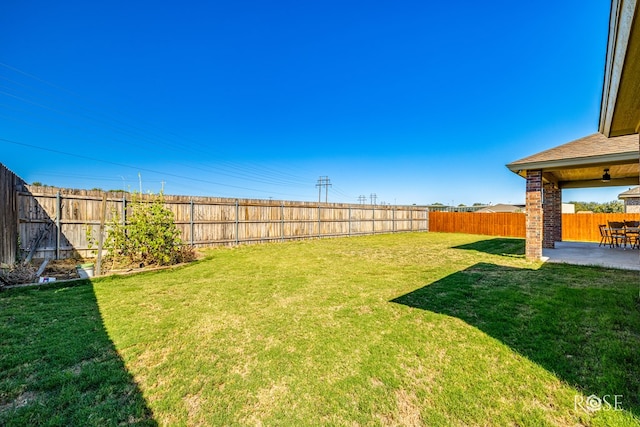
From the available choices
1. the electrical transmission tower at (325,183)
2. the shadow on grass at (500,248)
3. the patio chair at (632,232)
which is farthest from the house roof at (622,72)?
the electrical transmission tower at (325,183)

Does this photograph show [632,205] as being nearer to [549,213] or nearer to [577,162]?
[549,213]

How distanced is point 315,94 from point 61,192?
1290 centimetres

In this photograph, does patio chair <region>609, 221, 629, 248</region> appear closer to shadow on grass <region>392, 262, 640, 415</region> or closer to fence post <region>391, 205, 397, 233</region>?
shadow on grass <region>392, 262, 640, 415</region>

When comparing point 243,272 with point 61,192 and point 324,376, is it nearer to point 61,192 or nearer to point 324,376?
point 324,376

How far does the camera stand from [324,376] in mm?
2232

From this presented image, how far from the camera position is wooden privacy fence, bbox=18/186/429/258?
7.09 meters

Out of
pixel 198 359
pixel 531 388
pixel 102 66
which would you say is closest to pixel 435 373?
pixel 531 388

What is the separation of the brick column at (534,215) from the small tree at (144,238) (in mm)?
9617

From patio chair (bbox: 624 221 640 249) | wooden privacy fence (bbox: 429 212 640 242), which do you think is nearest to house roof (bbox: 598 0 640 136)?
patio chair (bbox: 624 221 640 249)

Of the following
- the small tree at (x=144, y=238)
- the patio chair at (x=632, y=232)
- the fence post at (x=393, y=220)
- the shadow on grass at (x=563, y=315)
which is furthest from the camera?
the fence post at (x=393, y=220)

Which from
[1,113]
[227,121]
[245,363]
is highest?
[227,121]

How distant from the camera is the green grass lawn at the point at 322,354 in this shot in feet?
6.02

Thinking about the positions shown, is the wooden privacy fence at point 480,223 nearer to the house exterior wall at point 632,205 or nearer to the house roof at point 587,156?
the house exterior wall at point 632,205

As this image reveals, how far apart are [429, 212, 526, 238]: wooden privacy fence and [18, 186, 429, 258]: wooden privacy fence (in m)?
3.90
